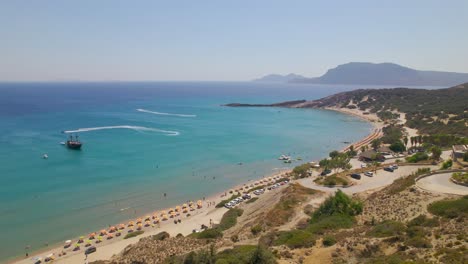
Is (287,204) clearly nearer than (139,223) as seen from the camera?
Yes

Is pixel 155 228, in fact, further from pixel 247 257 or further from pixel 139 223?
pixel 247 257

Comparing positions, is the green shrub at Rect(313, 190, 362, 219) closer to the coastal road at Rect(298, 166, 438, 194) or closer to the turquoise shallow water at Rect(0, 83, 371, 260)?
the coastal road at Rect(298, 166, 438, 194)

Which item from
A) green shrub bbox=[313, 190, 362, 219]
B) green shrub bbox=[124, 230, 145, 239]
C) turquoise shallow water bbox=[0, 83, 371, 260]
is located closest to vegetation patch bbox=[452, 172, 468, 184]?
green shrub bbox=[313, 190, 362, 219]

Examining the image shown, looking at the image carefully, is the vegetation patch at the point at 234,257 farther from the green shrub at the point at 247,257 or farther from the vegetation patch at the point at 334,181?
the vegetation patch at the point at 334,181

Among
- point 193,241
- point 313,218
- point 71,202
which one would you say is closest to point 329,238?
point 313,218

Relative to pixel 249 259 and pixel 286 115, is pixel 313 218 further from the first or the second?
pixel 286 115

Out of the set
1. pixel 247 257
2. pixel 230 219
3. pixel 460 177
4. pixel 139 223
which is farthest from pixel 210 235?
pixel 460 177

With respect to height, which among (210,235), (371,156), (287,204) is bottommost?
(210,235)

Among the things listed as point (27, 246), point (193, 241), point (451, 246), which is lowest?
point (27, 246)
